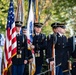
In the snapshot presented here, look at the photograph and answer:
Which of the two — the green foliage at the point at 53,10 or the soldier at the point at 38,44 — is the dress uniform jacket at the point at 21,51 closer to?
the soldier at the point at 38,44

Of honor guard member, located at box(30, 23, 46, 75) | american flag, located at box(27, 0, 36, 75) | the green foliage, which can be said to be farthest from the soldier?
the green foliage

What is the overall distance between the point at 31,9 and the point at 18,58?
4.26 feet

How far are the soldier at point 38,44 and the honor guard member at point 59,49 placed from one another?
0.79 ft

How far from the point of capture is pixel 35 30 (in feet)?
29.6

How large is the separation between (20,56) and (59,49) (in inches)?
38.3

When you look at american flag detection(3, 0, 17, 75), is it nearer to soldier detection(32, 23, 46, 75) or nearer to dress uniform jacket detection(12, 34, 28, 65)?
dress uniform jacket detection(12, 34, 28, 65)

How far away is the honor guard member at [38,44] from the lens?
9.00 m

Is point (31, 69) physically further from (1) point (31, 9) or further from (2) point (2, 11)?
(2) point (2, 11)

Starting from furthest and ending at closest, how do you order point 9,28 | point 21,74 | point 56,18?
point 56,18 → point 21,74 → point 9,28

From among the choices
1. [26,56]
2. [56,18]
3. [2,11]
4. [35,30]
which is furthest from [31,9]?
[56,18]

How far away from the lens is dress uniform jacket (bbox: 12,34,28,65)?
29.4 feet

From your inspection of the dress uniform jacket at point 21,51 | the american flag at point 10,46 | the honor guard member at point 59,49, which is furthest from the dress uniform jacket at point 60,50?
the american flag at point 10,46

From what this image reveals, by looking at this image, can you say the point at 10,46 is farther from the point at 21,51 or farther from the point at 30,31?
the point at 30,31

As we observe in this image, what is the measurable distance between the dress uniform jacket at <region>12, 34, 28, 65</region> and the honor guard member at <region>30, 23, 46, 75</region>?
249mm
